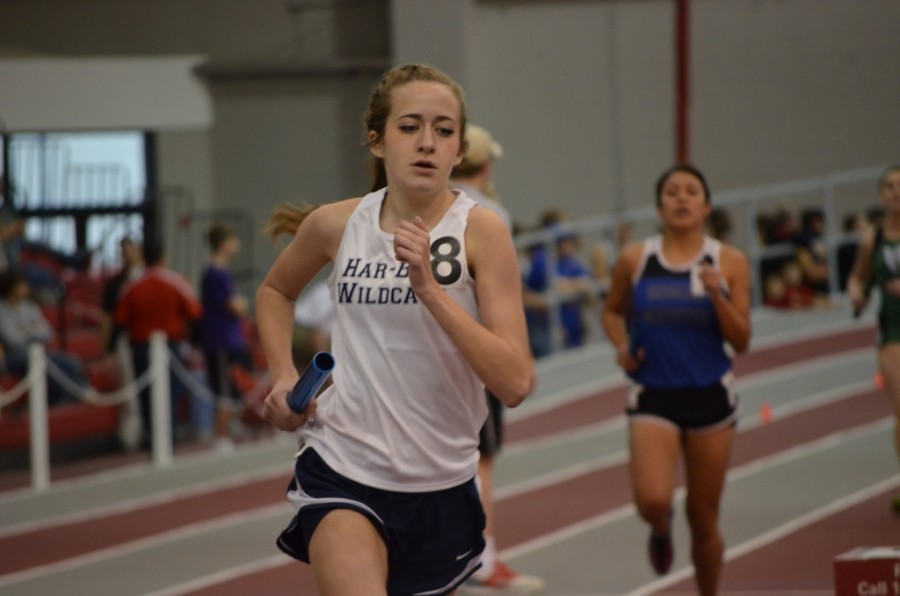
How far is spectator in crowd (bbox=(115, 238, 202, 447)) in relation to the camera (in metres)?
13.4

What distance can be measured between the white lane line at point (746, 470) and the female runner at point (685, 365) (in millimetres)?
2267

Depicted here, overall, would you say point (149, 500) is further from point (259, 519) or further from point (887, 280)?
point (887, 280)

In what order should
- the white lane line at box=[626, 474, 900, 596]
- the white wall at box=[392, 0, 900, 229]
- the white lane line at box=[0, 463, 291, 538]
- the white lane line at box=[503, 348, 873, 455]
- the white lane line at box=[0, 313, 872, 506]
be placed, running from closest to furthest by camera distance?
1. the white lane line at box=[626, 474, 900, 596]
2. the white lane line at box=[0, 463, 291, 538]
3. the white lane line at box=[0, 313, 872, 506]
4. the white lane line at box=[503, 348, 873, 455]
5. the white wall at box=[392, 0, 900, 229]

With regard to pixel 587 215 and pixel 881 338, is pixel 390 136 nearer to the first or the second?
pixel 881 338

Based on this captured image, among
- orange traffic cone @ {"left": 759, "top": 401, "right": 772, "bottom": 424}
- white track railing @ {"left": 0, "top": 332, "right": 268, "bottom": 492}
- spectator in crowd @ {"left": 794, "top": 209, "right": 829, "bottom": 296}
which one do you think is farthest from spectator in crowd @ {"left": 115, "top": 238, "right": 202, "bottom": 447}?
spectator in crowd @ {"left": 794, "top": 209, "right": 829, "bottom": 296}

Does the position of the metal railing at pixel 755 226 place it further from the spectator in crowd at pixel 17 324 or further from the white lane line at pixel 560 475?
the spectator in crowd at pixel 17 324

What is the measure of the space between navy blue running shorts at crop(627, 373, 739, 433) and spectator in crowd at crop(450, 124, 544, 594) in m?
0.71

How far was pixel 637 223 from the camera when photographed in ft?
74.0

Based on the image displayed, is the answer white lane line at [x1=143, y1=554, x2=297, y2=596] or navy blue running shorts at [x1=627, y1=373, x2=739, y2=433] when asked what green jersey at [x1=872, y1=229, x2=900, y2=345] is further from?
white lane line at [x1=143, y1=554, x2=297, y2=596]

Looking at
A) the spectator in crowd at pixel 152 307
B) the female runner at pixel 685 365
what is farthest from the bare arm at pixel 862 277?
the spectator in crowd at pixel 152 307

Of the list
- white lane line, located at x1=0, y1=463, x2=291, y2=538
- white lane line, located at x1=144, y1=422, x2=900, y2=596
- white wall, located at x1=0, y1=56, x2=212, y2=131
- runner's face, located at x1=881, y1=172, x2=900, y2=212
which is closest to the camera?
white lane line, located at x1=144, y1=422, x2=900, y2=596

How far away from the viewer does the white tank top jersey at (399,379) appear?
3887 millimetres

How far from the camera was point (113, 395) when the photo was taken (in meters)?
13.5

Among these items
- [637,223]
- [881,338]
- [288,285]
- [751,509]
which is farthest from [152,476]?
[637,223]
